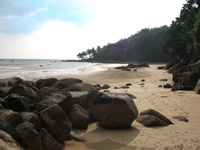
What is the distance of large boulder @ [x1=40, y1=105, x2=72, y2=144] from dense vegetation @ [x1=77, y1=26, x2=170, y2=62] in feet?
316

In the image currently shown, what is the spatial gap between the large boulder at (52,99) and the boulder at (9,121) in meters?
0.93

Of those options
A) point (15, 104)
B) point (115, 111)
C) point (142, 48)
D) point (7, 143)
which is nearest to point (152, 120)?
point (115, 111)

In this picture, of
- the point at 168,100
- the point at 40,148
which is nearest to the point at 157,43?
the point at 168,100

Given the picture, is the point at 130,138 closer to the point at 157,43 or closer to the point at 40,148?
the point at 40,148

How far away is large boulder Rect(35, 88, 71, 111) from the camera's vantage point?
5.36 m

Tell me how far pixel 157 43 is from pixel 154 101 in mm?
102078

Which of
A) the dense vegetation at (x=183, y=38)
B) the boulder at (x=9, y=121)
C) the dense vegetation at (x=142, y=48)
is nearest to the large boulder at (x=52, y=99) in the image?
the boulder at (x=9, y=121)

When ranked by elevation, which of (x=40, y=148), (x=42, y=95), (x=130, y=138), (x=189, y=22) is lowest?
(x=130, y=138)

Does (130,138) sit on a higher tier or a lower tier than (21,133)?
lower

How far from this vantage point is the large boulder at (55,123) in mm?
4652

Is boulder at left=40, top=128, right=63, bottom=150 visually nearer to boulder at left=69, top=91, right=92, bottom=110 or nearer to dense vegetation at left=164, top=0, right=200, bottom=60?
boulder at left=69, top=91, right=92, bottom=110

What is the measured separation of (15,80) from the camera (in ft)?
27.6

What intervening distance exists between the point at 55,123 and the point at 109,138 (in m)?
1.57

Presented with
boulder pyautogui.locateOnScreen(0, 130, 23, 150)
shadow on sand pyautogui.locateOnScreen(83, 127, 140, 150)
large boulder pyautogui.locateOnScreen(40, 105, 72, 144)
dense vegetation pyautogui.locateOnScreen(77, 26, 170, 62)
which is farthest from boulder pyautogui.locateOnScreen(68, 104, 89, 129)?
dense vegetation pyautogui.locateOnScreen(77, 26, 170, 62)
